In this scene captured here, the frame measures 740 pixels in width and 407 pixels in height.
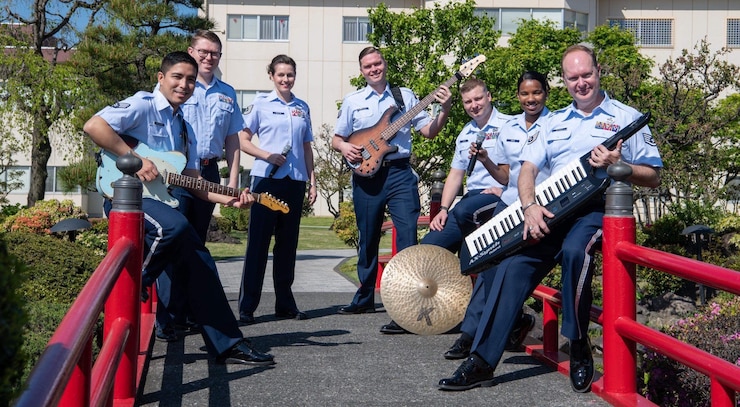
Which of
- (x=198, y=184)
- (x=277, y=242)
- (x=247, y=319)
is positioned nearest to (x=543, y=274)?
(x=198, y=184)

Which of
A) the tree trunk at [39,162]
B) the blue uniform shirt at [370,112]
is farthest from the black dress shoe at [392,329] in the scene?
the tree trunk at [39,162]

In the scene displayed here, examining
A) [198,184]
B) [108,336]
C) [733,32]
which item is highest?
[733,32]

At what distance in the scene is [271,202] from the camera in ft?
22.0

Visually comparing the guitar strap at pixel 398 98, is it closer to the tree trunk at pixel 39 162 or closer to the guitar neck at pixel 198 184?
the guitar neck at pixel 198 184

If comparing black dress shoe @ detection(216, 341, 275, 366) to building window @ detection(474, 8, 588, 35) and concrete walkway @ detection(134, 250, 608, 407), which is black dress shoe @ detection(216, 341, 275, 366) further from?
building window @ detection(474, 8, 588, 35)

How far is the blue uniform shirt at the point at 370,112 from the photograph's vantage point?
25.1ft

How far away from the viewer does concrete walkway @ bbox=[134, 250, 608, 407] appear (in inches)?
180

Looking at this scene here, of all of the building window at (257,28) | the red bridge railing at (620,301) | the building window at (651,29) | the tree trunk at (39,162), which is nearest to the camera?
the red bridge railing at (620,301)

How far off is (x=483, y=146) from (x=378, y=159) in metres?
0.95

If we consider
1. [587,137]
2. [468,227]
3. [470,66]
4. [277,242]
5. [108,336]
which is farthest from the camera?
[470,66]

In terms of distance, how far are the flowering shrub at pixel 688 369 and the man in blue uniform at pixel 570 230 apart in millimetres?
679

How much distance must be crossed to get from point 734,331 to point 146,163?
3629 mm

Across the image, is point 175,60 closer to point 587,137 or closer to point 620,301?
point 587,137

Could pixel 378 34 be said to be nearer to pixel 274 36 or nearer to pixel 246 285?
pixel 274 36
